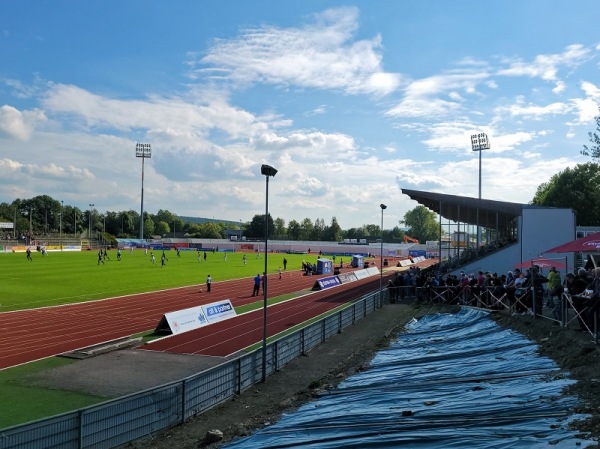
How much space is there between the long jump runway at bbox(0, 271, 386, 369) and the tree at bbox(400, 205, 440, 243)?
149178mm

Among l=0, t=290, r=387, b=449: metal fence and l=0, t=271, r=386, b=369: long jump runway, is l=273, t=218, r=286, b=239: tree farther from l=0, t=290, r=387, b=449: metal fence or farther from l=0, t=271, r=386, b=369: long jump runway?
l=0, t=290, r=387, b=449: metal fence

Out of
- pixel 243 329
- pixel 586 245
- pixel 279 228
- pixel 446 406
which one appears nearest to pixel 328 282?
pixel 243 329

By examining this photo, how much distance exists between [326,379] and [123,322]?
14402 mm

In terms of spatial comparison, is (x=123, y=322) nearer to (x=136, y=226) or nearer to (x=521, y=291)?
(x=521, y=291)

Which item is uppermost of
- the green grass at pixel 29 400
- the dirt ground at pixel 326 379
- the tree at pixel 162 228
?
the tree at pixel 162 228

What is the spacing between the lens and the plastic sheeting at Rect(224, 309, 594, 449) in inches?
316

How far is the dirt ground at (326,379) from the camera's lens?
9891mm

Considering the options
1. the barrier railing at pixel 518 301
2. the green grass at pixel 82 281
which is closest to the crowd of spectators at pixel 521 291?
the barrier railing at pixel 518 301

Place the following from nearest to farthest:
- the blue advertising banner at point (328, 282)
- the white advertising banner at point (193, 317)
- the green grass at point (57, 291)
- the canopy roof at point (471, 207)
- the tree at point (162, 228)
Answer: the green grass at point (57, 291) → the white advertising banner at point (193, 317) → the canopy roof at point (471, 207) → the blue advertising banner at point (328, 282) → the tree at point (162, 228)

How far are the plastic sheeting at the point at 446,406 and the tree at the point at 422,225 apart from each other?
171 metres

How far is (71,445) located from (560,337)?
11.8 m

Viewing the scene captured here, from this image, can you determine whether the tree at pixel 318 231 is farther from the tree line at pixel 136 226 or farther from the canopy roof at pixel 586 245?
the canopy roof at pixel 586 245

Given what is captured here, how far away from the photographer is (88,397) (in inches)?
529

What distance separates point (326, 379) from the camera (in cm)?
1483
